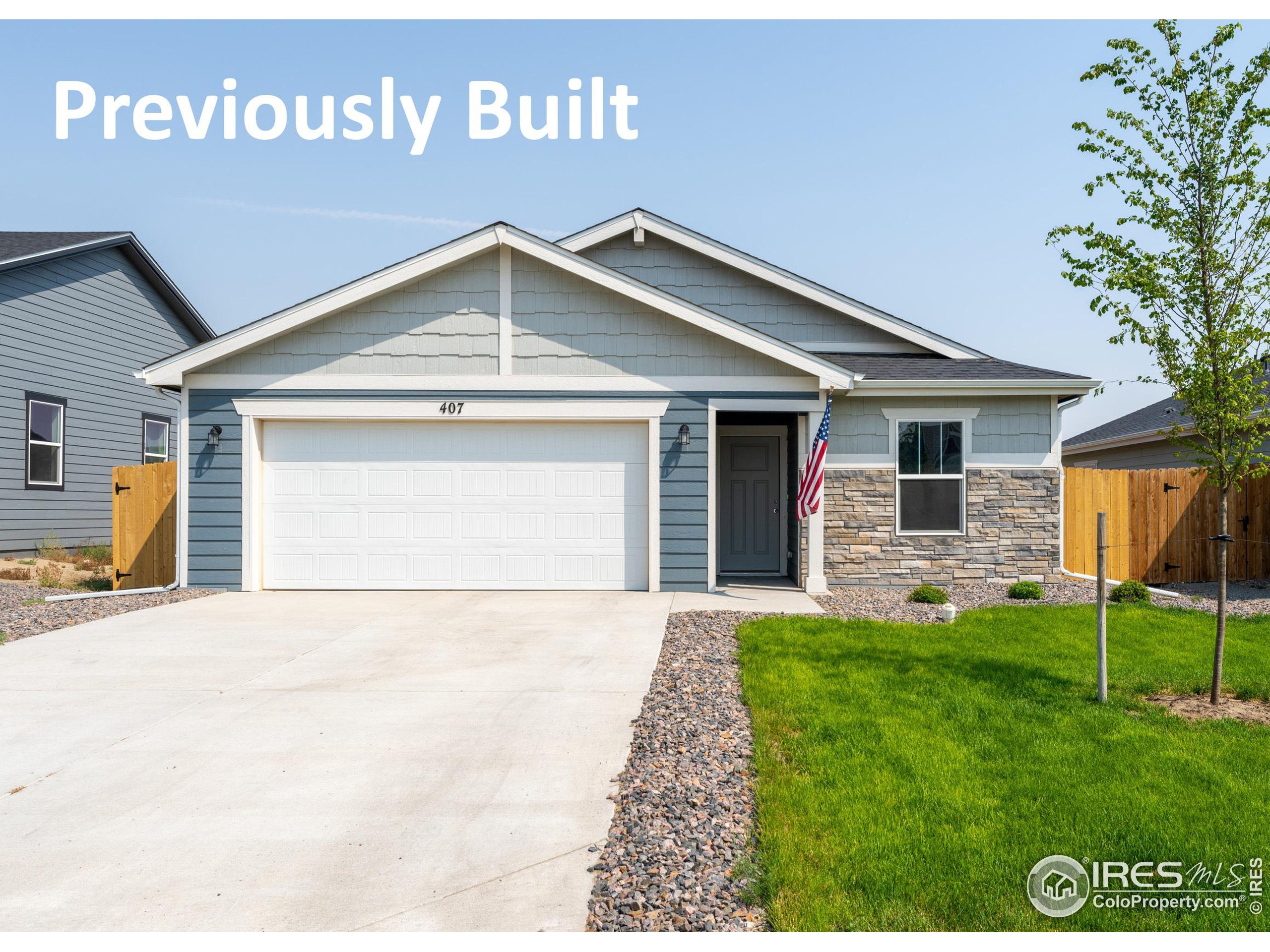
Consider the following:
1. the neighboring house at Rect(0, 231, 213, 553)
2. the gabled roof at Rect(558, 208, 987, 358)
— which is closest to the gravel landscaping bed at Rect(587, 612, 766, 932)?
the gabled roof at Rect(558, 208, 987, 358)

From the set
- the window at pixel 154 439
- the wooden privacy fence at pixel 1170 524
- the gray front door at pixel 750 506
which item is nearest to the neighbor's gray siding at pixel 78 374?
the window at pixel 154 439

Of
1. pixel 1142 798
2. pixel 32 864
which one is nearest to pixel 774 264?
pixel 1142 798

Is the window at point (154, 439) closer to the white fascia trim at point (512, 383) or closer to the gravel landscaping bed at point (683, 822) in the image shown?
the white fascia trim at point (512, 383)

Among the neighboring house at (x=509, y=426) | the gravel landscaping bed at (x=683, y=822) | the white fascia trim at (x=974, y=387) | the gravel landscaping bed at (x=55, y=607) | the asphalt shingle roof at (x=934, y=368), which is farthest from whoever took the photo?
the asphalt shingle roof at (x=934, y=368)

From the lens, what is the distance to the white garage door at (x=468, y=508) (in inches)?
438

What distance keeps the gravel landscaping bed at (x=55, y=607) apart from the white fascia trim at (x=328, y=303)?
284cm

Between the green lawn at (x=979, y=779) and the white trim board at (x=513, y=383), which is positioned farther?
the white trim board at (x=513, y=383)

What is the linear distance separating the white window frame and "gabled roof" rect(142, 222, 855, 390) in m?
1.30

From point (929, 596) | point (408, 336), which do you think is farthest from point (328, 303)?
point (929, 596)

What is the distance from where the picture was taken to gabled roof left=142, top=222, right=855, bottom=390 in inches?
418

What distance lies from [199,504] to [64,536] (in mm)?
6845

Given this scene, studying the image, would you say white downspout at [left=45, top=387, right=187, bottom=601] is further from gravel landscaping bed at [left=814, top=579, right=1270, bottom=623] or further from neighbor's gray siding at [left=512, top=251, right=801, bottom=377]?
gravel landscaping bed at [left=814, top=579, right=1270, bottom=623]

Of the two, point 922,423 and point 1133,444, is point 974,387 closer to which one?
point 922,423

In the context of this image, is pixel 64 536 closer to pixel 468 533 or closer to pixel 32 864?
pixel 468 533
